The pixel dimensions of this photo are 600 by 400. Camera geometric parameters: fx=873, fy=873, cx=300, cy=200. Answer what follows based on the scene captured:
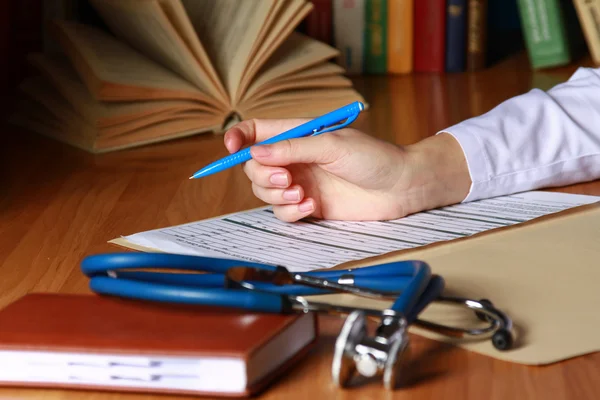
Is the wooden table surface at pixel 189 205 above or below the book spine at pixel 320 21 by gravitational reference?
below

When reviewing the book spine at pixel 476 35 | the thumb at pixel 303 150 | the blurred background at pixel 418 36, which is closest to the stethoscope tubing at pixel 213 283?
the thumb at pixel 303 150

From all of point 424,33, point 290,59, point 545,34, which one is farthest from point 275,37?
point 545,34

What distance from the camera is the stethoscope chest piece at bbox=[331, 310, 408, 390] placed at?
1.45ft

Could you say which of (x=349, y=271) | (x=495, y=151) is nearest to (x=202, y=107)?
(x=495, y=151)

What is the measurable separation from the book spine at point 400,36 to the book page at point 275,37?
0.39m

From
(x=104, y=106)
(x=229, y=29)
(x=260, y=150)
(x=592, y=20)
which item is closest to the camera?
(x=260, y=150)

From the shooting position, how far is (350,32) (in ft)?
5.34

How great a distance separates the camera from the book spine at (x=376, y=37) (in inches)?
63.7

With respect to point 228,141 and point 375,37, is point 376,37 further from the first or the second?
point 228,141

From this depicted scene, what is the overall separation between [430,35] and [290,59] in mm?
416

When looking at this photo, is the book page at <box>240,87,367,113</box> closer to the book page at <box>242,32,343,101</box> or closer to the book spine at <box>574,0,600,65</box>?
the book page at <box>242,32,343,101</box>

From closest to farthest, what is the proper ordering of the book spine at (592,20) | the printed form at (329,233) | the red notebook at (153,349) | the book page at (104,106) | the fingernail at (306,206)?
the red notebook at (153,349)
the printed form at (329,233)
the fingernail at (306,206)
the book page at (104,106)
the book spine at (592,20)

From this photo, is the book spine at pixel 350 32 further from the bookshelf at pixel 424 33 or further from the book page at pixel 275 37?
the book page at pixel 275 37

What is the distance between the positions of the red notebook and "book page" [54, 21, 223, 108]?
0.70 metres
